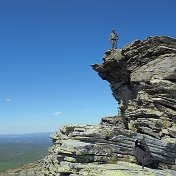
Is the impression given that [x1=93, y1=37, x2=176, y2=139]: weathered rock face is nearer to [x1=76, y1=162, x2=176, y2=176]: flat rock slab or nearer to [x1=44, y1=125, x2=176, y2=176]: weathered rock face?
[x1=44, y1=125, x2=176, y2=176]: weathered rock face

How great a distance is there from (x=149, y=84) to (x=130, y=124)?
19.4 ft

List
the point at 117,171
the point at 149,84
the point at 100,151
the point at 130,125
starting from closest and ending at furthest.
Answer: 1. the point at 117,171
2. the point at 100,151
3. the point at 130,125
4. the point at 149,84

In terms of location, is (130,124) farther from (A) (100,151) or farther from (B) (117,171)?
(B) (117,171)

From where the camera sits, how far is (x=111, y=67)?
49.5 metres

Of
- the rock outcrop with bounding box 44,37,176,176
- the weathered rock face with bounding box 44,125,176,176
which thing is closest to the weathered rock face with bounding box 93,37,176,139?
the rock outcrop with bounding box 44,37,176,176

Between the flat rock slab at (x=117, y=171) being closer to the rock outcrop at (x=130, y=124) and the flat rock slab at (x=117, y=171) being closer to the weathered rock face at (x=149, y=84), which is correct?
the rock outcrop at (x=130, y=124)

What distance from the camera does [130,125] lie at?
36.8 metres

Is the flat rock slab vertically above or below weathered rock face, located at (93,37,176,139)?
below

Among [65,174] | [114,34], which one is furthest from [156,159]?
[114,34]

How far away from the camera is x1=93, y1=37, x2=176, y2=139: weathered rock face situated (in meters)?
35.2

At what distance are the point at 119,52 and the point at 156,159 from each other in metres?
21.9

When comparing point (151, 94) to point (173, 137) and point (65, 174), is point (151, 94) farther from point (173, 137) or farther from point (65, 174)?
point (65, 174)

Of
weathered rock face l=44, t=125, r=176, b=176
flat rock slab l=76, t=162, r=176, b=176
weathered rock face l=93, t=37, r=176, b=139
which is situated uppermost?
weathered rock face l=93, t=37, r=176, b=139

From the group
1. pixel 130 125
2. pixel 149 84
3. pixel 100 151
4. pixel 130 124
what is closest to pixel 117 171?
pixel 100 151
